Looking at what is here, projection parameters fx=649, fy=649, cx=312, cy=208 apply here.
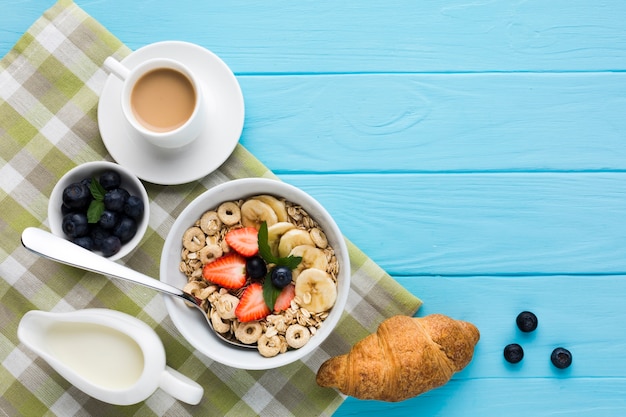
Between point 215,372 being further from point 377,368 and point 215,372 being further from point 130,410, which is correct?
point 377,368

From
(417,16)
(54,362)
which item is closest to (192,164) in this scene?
(54,362)

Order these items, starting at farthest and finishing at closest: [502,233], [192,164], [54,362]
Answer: [502,233] < [192,164] < [54,362]

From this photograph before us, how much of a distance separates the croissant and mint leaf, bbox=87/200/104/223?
0.50 m

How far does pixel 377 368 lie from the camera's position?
1.16 meters

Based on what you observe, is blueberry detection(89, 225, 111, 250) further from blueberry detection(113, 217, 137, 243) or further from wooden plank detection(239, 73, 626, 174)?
wooden plank detection(239, 73, 626, 174)

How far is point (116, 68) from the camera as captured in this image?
116cm

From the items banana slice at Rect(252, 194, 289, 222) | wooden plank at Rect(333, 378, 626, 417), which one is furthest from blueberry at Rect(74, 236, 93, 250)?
wooden plank at Rect(333, 378, 626, 417)

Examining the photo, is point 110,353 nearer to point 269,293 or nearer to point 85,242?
point 85,242

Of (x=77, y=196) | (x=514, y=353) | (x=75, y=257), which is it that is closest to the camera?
(x=75, y=257)

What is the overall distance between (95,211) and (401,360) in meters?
0.62

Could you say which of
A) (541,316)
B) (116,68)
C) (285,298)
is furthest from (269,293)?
(541,316)

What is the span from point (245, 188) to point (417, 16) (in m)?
0.54

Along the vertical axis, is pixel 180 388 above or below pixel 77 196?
below

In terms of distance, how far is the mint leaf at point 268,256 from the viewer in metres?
1.10
